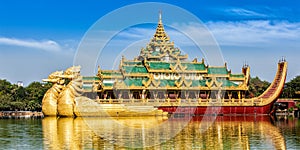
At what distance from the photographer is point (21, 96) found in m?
51.9

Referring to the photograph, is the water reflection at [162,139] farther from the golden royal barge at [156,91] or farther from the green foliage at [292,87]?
the green foliage at [292,87]

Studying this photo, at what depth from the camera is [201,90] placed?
134 ft

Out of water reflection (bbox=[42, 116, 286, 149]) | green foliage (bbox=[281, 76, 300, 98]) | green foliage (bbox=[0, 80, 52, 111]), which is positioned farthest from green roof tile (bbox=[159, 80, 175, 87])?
green foliage (bbox=[281, 76, 300, 98])

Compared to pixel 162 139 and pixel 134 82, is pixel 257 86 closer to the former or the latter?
pixel 134 82

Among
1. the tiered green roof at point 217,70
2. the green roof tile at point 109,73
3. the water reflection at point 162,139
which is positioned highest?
the tiered green roof at point 217,70

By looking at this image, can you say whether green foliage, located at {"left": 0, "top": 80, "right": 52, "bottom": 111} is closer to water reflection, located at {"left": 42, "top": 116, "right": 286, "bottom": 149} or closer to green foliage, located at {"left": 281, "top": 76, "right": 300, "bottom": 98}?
water reflection, located at {"left": 42, "top": 116, "right": 286, "bottom": 149}

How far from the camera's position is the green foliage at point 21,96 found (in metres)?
45.6

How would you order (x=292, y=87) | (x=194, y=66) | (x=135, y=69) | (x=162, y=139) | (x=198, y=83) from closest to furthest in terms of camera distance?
(x=162, y=139)
(x=198, y=83)
(x=135, y=69)
(x=194, y=66)
(x=292, y=87)

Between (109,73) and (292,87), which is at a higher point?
(109,73)

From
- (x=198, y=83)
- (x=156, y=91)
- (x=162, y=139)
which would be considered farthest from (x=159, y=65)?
(x=162, y=139)

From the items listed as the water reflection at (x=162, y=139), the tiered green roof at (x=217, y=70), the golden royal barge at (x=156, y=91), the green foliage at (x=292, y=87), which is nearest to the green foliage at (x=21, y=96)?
the golden royal barge at (x=156, y=91)

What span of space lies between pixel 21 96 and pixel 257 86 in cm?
3070

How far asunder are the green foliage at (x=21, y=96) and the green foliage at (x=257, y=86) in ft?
81.0

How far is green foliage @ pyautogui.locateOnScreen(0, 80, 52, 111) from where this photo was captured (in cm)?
4559
